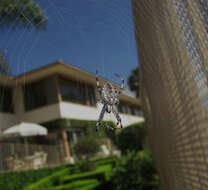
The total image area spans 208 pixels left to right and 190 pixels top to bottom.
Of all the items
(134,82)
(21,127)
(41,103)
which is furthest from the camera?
(134,82)

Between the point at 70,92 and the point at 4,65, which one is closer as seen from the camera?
the point at 4,65

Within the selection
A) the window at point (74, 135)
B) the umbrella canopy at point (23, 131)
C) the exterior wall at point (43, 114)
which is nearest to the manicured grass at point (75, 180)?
the umbrella canopy at point (23, 131)

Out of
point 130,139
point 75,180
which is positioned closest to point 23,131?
point 75,180

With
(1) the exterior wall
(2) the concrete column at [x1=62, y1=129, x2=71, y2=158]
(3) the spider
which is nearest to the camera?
(3) the spider

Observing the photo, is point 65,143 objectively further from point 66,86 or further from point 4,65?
point 4,65

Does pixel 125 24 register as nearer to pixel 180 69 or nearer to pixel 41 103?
pixel 180 69

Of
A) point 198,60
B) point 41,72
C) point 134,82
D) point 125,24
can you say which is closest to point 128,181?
point 125,24

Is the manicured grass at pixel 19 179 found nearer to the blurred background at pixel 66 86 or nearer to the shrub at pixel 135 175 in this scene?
the blurred background at pixel 66 86

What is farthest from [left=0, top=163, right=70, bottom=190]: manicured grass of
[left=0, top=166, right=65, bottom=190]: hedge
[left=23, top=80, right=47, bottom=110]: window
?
[left=23, top=80, right=47, bottom=110]: window

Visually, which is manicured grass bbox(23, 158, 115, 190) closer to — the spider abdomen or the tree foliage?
the tree foliage
